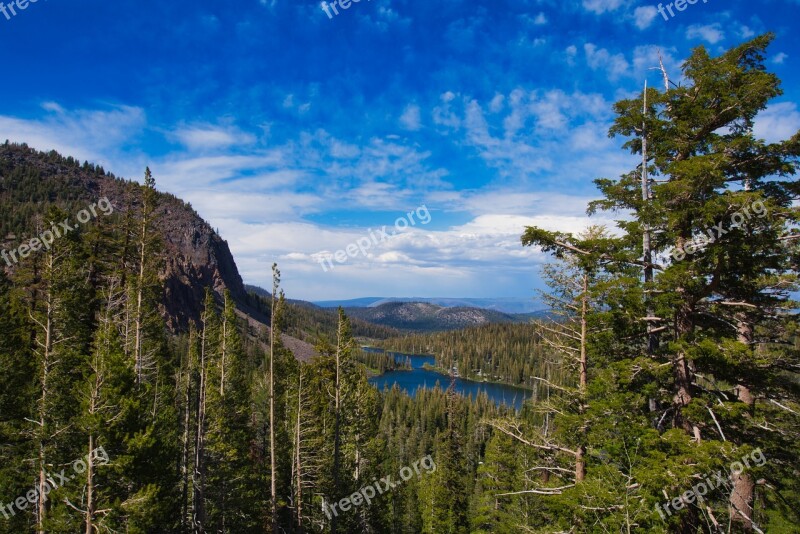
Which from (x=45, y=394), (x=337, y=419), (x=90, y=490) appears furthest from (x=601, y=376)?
(x=337, y=419)

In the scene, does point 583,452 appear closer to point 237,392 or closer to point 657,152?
point 657,152

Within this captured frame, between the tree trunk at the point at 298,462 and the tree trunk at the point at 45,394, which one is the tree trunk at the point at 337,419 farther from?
the tree trunk at the point at 45,394

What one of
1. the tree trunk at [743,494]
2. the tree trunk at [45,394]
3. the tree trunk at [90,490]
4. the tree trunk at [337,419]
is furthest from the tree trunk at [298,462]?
the tree trunk at [743,494]

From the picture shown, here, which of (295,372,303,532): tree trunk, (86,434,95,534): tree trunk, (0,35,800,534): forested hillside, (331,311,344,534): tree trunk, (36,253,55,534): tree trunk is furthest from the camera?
(331,311,344,534): tree trunk

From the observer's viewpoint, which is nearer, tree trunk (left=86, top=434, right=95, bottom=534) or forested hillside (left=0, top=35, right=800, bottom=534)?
forested hillside (left=0, top=35, right=800, bottom=534)

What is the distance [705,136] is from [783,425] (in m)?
6.44

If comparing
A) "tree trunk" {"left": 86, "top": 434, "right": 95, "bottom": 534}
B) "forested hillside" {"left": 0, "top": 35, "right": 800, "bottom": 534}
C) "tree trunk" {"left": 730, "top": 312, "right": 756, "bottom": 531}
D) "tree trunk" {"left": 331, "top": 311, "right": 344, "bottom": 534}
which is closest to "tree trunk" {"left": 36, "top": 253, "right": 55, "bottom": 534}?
"forested hillside" {"left": 0, "top": 35, "right": 800, "bottom": 534}

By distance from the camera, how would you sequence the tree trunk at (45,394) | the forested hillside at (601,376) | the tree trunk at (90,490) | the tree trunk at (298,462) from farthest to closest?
the tree trunk at (298,462) < the tree trunk at (45,394) < the tree trunk at (90,490) < the forested hillside at (601,376)

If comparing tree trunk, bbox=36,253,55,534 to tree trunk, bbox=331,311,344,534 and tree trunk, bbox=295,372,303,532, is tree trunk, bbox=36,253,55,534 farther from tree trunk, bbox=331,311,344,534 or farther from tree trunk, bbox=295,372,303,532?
tree trunk, bbox=331,311,344,534

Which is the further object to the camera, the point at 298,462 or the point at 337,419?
the point at 337,419

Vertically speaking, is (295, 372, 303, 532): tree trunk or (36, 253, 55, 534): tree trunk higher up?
(36, 253, 55, 534): tree trunk

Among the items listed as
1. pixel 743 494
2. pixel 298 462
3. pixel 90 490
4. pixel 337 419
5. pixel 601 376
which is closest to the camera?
pixel 743 494

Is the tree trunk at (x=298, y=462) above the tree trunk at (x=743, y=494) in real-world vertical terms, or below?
below

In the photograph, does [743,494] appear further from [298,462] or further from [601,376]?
[298,462]
